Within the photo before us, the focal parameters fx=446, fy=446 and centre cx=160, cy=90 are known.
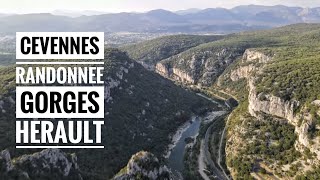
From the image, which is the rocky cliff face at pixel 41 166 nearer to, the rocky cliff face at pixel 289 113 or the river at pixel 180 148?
the river at pixel 180 148

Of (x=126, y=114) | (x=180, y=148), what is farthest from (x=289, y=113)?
(x=126, y=114)

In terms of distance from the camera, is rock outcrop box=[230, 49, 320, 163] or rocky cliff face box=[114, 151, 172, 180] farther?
rock outcrop box=[230, 49, 320, 163]

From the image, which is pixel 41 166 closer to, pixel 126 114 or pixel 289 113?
pixel 126 114

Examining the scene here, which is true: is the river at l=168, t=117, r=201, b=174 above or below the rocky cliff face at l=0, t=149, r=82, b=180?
below

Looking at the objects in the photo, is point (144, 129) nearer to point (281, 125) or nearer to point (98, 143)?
point (98, 143)

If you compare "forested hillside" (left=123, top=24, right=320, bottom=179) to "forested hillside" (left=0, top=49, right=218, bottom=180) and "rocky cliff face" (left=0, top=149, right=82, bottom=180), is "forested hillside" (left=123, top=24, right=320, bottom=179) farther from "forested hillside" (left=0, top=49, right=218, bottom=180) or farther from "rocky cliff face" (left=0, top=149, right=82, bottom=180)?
"rocky cliff face" (left=0, top=149, right=82, bottom=180)

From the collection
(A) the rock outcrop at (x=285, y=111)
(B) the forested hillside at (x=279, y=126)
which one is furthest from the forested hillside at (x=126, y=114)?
(A) the rock outcrop at (x=285, y=111)

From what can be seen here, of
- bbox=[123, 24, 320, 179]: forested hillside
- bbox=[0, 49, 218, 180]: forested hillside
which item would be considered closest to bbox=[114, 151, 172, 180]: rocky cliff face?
bbox=[0, 49, 218, 180]: forested hillside
